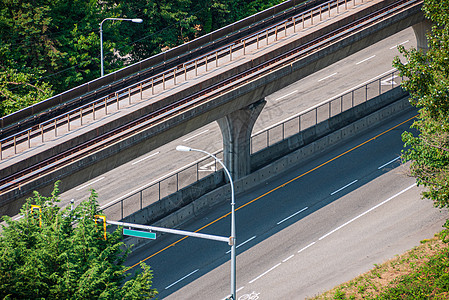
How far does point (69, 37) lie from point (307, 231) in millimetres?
24805

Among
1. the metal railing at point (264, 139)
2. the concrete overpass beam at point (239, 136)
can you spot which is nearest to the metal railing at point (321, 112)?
the metal railing at point (264, 139)

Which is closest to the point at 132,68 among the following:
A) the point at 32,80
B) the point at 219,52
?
the point at 219,52

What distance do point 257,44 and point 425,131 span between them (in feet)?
55.1

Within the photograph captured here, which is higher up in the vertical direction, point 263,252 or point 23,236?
point 23,236

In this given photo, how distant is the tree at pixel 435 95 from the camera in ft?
108

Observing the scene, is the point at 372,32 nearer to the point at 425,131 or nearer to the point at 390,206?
the point at 390,206

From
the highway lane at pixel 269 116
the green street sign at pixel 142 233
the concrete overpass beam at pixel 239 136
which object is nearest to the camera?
the green street sign at pixel 142 233

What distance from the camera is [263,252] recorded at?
135 feet

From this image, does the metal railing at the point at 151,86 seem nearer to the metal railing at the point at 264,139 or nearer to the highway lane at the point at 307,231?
the metal railing at the point at 264,139

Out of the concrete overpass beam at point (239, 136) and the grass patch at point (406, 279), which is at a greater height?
the concrete overpass beam at point (239, 136)

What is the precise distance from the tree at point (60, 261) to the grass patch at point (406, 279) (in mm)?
11595

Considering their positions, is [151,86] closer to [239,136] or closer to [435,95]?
[239,136]

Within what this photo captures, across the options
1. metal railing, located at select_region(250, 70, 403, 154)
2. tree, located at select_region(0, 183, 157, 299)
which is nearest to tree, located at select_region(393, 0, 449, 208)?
tree, located at select_region(0, 183, 157, 299)

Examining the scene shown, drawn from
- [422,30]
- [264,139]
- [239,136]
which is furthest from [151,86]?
[422,30]
